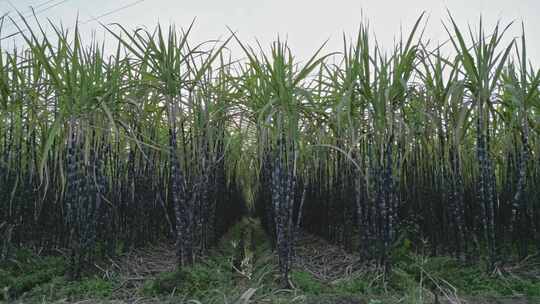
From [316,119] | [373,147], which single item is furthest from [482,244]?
[316,119]

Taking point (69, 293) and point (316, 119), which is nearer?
point (69, 293)

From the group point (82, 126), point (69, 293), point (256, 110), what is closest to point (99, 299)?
point (69, 293)

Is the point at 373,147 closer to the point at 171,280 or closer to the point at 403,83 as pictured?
the point at 403,83

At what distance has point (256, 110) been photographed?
2.42 metres

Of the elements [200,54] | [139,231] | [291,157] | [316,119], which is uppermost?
[200,54]

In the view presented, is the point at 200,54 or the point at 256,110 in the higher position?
the point at 200,54

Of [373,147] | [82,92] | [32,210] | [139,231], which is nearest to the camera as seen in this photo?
[82,92]

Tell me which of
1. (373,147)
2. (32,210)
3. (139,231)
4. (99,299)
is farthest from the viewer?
(139,231)

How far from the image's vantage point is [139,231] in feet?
10.4

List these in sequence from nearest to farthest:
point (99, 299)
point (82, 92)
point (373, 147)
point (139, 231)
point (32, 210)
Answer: point (99, 299), point (82, 92), point (373, 147), point (32, 210), point (139, 231)

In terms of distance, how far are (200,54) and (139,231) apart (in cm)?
146

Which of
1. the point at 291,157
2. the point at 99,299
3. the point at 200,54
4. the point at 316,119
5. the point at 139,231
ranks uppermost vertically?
the point at 200,54

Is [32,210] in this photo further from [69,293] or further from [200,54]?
[200,54]

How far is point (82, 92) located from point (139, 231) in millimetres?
1382
